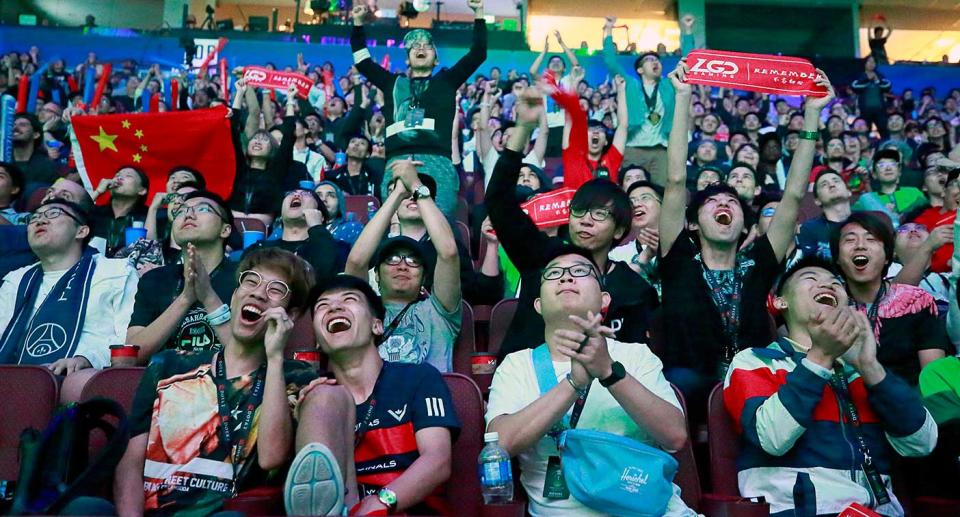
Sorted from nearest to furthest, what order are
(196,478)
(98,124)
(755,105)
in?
1. (196,478)
2. (98,124)
3. (755,105)

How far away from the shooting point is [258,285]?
229 cm

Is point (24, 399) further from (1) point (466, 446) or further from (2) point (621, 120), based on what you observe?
(2) point (621, 120)

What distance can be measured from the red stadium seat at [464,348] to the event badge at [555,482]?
0.97 meters

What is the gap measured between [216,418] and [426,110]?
2642mm

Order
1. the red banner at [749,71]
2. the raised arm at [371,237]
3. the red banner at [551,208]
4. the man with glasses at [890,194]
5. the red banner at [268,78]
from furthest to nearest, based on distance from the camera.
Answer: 1. the red banner at [268,78]
2. the man with glasses at [890,194]
3. the red banner at [551,208]
4. the red banner at [749,71]
5. the raised arm at [371,237]

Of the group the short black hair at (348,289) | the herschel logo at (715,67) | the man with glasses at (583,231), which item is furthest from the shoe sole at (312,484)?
the herschel logo at (715,67)

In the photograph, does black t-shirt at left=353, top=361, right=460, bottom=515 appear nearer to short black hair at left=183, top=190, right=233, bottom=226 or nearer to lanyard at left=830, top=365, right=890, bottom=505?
lanyard at left=830, top=365, right=890, bottom=505

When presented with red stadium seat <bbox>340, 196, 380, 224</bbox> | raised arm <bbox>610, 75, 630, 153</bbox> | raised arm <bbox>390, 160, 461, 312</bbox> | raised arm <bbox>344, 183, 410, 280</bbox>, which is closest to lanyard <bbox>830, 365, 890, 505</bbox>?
raised arm <bbox>390, 160, 461, 312</bbox>

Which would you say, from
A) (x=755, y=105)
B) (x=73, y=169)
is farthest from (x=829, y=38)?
(x=73, y=169)

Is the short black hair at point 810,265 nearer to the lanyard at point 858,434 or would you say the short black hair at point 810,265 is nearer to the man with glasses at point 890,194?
the lanyard at point 858,434

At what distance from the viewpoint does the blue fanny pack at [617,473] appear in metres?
1.94

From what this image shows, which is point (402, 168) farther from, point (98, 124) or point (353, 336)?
point (98, 124)

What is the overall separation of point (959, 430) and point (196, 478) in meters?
2.15

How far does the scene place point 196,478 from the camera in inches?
80.4
